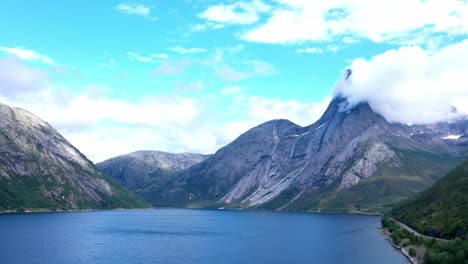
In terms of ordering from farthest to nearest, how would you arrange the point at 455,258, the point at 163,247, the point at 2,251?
1. the point at 163,247
2. the point at 2,251
3. the point at 455,258

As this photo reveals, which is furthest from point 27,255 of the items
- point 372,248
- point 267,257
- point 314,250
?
point 372,248

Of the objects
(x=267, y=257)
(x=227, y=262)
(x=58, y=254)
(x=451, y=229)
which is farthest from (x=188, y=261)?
(x=451, y=229)

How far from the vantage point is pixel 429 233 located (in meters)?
192

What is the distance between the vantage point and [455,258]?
12188 centimetres

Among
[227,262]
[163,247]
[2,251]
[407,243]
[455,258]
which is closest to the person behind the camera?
[455,258]

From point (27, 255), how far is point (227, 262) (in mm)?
69664

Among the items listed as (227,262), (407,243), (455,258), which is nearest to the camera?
(455,258)

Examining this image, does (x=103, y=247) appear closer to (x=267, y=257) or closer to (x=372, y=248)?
(x=267, y=257)

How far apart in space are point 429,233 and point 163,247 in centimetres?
10903

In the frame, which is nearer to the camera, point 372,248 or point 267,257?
point 267,257

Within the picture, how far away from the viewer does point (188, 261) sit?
162000mm

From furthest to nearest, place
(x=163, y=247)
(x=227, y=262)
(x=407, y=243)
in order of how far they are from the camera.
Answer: (x=163, y=247), (x=407, y=243), (x=227, y=262)

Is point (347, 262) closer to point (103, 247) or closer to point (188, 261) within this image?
point (188, 261)

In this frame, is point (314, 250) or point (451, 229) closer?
point (451, 229)
